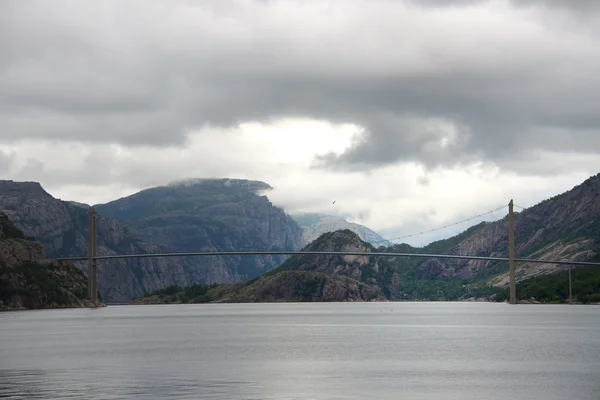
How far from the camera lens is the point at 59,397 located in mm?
58531

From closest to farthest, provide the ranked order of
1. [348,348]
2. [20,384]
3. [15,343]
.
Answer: [20,384]
[348,348]
[15,343]

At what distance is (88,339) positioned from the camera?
12644cm

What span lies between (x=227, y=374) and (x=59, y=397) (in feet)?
58.2

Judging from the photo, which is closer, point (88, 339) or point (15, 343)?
point (15, 343)

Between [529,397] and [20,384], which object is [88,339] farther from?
[529,397]

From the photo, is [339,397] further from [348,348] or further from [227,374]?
[348,348]

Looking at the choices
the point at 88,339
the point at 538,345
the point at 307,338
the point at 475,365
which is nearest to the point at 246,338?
the point at 307,338

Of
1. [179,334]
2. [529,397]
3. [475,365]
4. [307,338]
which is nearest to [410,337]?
[307,338]

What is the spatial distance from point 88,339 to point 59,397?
69300 millimetres

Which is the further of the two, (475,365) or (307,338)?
(307,338)

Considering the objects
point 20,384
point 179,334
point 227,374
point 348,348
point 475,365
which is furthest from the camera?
point 179,334

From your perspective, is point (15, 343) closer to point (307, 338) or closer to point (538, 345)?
point (307, 338)

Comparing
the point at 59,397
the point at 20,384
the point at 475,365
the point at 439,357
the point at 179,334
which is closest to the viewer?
the point at 59,397

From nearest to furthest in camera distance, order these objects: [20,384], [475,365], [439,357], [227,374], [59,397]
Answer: [59,397] → [20,384] → [227,374] → [475,365] → [439,357]
